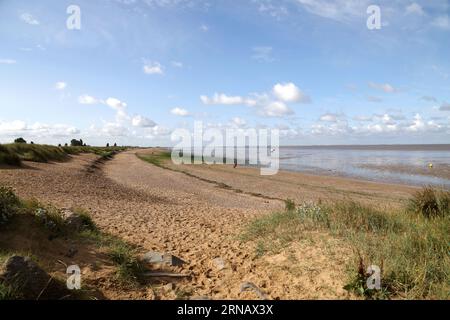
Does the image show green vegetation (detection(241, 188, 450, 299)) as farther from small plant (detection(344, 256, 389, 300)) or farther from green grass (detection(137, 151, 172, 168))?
green grass (detection(137, 151, 172, 168))

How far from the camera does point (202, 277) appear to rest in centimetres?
593

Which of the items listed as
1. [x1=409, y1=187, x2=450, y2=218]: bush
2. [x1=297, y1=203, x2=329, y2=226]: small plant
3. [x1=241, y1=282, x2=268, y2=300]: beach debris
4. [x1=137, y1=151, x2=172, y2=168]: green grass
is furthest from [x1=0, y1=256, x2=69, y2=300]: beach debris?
[x1=137, y1=151, x2=172, y2=168]: green grass

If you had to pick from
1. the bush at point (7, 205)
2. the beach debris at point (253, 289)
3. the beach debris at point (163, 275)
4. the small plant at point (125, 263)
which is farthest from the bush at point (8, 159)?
the beach debris at point (253, 289)

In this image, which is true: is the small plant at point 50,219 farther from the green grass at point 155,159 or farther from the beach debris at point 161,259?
the green grass at point 155,159

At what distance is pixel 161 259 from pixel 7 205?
3.29m

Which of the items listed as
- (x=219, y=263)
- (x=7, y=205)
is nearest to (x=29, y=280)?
(x=7, y=205)

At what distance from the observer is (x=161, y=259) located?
6391 mm

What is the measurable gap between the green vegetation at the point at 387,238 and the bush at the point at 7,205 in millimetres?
4955

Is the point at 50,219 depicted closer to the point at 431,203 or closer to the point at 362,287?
the point at 362,287

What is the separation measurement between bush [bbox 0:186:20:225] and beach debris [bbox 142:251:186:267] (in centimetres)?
270

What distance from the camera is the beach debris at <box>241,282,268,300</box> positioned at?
Answer: 498 centimetres
